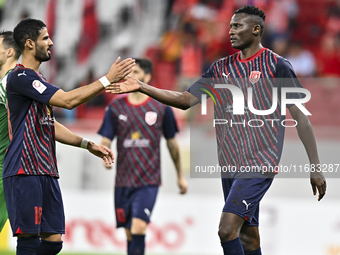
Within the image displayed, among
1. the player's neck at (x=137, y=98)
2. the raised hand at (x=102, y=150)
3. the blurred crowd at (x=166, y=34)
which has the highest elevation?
the blurred crowd at (x=166, y=34)

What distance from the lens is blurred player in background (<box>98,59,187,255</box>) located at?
7.16 metres

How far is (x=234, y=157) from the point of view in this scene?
5.00m

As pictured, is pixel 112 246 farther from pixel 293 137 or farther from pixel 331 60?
pixel 331 60

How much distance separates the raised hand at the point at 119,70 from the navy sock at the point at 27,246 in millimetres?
1499

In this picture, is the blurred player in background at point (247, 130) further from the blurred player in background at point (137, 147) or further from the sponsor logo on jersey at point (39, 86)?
the blurred player in background at point (137, 147)

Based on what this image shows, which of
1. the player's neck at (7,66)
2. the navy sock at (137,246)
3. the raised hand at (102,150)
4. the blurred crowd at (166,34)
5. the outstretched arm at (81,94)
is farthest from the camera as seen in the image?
the blurred crowd at (166,34)

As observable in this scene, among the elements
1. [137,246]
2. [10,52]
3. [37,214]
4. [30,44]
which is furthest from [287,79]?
[137,246]

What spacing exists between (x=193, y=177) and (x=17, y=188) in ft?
18.3

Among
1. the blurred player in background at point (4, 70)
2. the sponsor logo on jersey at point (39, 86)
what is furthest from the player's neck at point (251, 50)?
the blurred player in background at point (4, 70)

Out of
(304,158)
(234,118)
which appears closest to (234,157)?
(234,118)

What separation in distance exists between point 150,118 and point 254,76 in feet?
8.59

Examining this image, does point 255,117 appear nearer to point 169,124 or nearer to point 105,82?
point 105,82

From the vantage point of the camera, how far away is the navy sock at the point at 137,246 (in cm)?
693

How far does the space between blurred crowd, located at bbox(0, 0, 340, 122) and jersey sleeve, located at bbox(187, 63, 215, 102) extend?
7027mm
